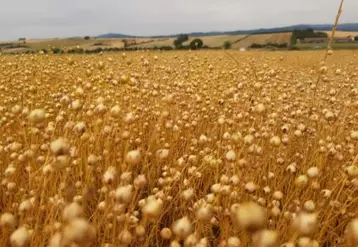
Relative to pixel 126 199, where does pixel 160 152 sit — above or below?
below

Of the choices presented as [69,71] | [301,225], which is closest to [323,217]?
[301,225]

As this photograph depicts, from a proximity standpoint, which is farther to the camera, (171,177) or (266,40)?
(266,40)

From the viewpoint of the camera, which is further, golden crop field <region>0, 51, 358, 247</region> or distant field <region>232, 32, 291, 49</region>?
distant field <region>232, 32, 291, 49</region>

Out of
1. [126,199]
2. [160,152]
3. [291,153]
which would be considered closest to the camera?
[126,199]

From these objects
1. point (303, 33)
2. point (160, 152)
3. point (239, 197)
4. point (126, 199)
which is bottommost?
point (303, 33)

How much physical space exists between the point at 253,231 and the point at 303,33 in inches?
1522

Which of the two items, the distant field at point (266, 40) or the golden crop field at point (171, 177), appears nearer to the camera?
the golden crop field at point (171, 177)

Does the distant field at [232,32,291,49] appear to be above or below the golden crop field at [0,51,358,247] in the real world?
below

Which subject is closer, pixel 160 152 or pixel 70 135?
pixel 160 152

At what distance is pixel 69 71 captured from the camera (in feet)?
18.1

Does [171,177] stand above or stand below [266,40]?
above

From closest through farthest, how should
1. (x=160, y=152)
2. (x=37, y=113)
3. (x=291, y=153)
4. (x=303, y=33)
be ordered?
(x=37, y=113)
(x=160, y=152)
(x=291, y=153)
(x=303, y=33)

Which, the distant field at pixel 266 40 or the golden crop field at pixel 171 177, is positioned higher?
the golden crop field at pixel 171 177

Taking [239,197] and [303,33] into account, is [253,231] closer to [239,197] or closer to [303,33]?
[239,197]
